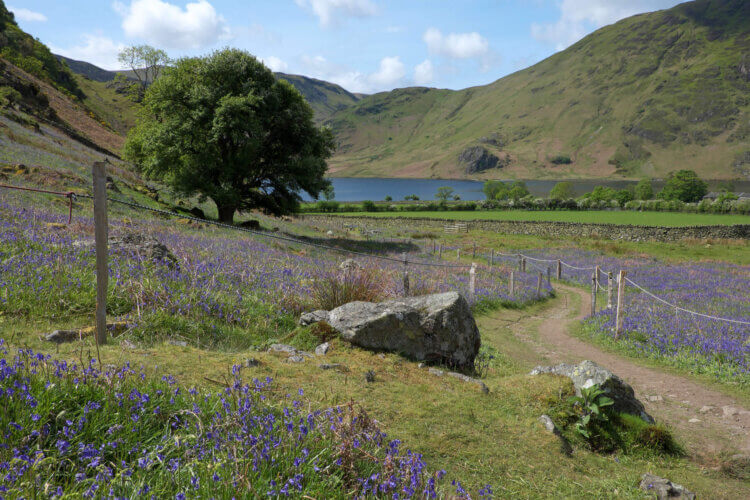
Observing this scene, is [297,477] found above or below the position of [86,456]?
below

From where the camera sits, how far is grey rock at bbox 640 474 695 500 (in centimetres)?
451

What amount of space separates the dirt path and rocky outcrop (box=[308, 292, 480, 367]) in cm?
399

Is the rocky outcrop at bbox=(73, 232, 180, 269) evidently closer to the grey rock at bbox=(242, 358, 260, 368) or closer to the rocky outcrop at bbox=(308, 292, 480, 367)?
the rocky outcrop at bbox=(308, 292, 480, 367)

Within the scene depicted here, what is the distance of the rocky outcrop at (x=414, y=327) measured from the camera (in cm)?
712

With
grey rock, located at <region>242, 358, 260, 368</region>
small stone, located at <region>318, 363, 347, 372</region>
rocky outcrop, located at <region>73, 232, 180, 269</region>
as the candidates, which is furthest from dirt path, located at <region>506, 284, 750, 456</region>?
rocky outcrop, located at <region>73, 232, 180, 269</region>

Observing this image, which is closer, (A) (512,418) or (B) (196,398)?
(B) (196,398)

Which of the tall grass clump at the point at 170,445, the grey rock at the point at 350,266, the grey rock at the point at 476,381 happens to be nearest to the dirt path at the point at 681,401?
the grey rock at the point at 476,381

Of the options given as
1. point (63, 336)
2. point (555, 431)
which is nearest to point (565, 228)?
point (555, 431)

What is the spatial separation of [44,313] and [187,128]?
24560 mm

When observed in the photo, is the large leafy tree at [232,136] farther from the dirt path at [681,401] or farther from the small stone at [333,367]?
the small stone at [333,367]

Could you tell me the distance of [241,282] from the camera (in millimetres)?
9375

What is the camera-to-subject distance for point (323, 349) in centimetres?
661

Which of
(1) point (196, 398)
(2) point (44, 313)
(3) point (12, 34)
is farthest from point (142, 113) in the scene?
(3) point (12, 34)

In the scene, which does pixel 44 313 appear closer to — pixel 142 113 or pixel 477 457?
pixel 477 457
